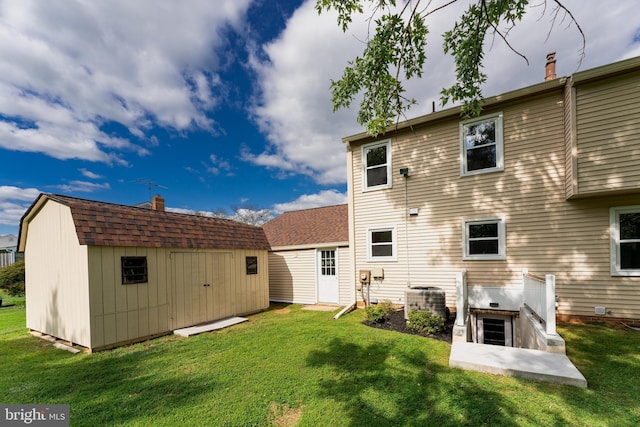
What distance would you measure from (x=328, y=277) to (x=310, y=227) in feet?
9.62

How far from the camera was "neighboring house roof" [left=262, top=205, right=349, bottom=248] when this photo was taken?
11.2 meters

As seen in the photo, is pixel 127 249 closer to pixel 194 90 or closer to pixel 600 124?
pixel 194 90

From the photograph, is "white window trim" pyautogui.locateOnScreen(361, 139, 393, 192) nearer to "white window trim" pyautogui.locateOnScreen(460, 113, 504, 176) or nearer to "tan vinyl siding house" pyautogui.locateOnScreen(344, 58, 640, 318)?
"tan vinyl siding house" pyautogui.locateOnScreen(344, 58, 640, 318)

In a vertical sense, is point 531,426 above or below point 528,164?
below

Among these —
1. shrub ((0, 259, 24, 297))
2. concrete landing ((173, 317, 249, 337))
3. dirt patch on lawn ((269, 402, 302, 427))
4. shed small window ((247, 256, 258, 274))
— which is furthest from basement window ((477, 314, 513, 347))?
shrub ((0, 259, 24, 297))

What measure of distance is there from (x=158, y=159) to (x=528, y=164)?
20742 millimetres

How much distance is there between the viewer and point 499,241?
7074mm

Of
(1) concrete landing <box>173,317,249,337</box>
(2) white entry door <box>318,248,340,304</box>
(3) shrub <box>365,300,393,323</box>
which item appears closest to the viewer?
(1) concrete landing <box>173,317,249,337</box>

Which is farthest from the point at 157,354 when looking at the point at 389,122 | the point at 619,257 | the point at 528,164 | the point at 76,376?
the point at 619,257

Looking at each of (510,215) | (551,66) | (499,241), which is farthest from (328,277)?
(551,66)

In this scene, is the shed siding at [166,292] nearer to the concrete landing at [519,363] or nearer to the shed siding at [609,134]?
the concrete landing at [519,363]

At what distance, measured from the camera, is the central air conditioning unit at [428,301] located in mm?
6547

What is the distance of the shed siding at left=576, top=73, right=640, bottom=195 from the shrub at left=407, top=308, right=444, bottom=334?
431 cm

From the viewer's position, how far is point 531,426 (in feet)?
8.71
